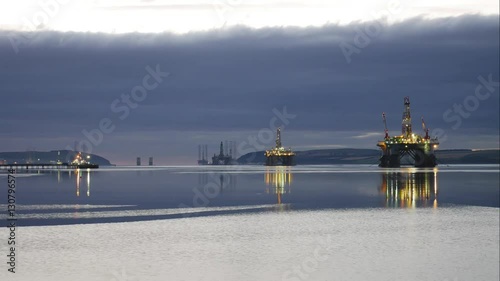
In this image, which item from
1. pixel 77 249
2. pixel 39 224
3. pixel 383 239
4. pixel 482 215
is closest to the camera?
pixel 77 249

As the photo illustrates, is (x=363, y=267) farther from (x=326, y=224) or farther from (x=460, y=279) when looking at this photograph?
(x=326, y=224)

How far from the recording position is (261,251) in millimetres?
34281

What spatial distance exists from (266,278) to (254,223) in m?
19.5

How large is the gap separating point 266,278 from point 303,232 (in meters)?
14.6

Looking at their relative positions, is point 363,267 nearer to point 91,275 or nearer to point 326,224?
point 91,275

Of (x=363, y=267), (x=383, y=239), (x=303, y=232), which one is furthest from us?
(x=303, y=232)

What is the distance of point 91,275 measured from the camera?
1103 inches

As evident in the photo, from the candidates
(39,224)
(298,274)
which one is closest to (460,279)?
(298,274)

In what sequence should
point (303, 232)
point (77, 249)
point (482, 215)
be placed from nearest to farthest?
point (77, 249) → point (303, 232) → point (482, 215)

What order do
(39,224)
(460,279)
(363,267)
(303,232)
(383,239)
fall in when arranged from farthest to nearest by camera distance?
→ (39,224)
(303,232)
(383,239)
(363,267)
(460,279)

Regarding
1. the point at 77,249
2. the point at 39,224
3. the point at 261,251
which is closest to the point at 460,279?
the point at 261,251

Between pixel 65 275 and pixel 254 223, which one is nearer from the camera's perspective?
pixel 65 275

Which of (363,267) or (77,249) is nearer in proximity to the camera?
(363,267)

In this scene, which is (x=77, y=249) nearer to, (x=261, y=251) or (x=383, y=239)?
(x=261, y=251)
